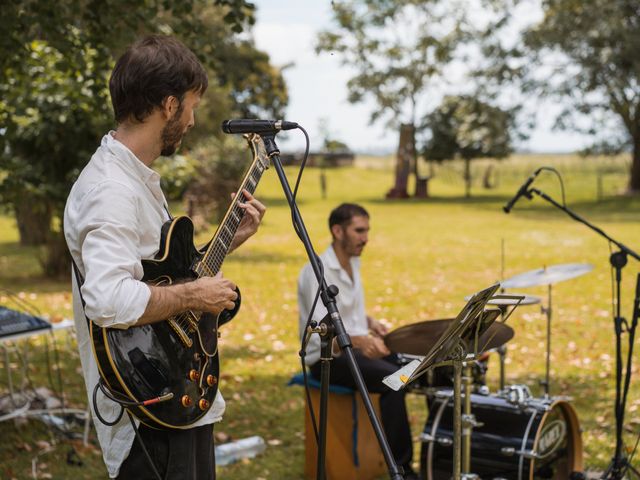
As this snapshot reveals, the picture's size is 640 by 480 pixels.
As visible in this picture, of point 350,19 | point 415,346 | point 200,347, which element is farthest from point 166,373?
point 350,19

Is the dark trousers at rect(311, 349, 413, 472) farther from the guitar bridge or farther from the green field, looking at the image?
the guitar bridge

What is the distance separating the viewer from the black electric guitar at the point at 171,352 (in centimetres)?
265

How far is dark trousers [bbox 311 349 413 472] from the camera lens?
539cm

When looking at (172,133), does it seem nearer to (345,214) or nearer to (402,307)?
(345,214)

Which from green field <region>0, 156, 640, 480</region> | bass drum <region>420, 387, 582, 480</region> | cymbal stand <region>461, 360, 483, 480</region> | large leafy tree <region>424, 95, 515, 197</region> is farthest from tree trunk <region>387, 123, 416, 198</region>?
cymbal stand <region>461, 360, 483, 480</region>

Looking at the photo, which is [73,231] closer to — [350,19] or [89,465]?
[89,465]

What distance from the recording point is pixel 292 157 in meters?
45.8

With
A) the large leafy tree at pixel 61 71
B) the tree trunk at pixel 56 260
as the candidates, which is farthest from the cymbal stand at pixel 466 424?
the tree trunk at pixel 56 260

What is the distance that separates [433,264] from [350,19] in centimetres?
2607

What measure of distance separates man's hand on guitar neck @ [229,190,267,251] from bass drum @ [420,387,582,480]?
2.18 metres

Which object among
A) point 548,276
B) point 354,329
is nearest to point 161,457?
point 354,329

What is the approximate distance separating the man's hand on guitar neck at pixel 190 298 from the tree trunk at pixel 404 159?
121 ft

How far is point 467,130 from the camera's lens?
111 ft

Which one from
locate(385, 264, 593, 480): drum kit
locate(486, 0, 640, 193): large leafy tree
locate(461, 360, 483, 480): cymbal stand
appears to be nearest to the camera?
locate(461, 360, 483, 480): cymbal stand
